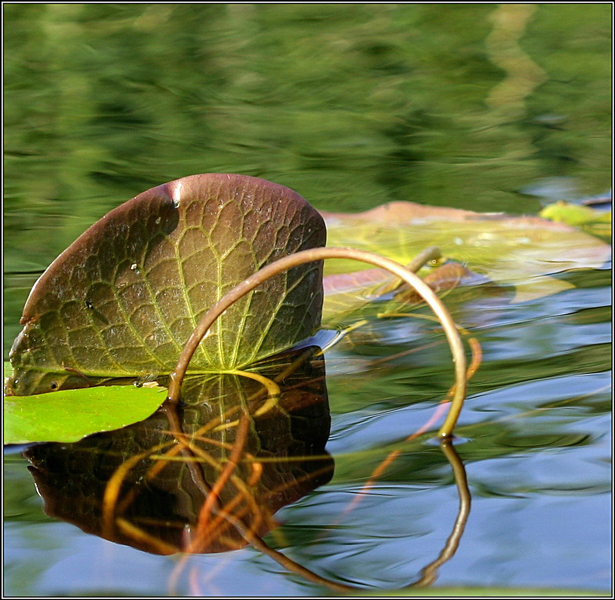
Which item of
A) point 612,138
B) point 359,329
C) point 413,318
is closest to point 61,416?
point 359,329

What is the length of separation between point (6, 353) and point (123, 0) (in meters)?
4.43

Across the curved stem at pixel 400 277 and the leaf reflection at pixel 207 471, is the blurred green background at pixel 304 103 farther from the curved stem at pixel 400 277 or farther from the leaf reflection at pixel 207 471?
the curved stem at pixel 400 277

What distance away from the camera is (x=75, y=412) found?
1232 millimetres

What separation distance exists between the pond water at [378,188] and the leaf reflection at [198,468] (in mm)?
28

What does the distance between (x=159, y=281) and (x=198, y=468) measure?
0.37 meters

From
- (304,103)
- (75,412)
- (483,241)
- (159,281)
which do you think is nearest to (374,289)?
(483,241)

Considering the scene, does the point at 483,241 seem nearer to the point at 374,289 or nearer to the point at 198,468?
the point at 374,289

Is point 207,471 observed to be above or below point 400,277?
below

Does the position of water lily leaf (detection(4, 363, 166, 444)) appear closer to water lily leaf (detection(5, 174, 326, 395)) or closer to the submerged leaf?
water lily leaf (detection(5, 174, 326, 395))

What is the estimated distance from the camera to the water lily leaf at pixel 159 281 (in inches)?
50.7

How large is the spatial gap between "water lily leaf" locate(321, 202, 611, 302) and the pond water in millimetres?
52

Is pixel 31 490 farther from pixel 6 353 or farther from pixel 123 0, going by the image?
pixel 123 0

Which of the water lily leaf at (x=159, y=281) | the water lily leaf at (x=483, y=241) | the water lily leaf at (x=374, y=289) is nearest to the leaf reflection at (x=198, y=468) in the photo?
the water lily leaf at (x=159, y=281)

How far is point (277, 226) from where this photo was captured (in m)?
1.36
